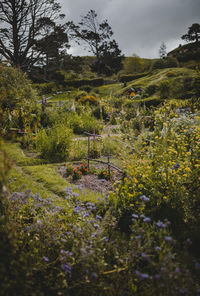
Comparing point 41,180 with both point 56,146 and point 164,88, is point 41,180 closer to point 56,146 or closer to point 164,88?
point 56,146

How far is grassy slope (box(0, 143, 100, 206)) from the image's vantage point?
353cm

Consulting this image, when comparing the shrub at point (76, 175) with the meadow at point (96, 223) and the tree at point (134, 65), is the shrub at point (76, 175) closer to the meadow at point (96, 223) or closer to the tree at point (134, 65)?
the meadow at point (96, 223)

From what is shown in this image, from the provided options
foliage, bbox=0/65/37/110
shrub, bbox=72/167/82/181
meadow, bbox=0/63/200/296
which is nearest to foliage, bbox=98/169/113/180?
meadow, bbox=0/63/200/296

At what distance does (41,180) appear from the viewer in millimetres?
4285

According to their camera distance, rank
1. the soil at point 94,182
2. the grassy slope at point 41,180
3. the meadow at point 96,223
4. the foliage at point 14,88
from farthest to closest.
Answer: the foliage at point 14,88, the soil at point 94,182, the grassy slope at point 41,180, the meadow at point 96,223

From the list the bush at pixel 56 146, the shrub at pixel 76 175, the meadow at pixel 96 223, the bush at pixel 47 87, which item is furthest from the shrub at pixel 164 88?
the bush at pixel 47 87

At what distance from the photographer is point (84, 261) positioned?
5.37 ft

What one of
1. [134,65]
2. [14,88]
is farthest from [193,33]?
[14,88]

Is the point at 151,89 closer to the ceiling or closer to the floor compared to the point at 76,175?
closer to the ceiling

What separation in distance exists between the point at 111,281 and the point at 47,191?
2.27m

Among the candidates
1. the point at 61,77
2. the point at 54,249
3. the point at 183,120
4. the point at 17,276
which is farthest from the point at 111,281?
the point at 61,77

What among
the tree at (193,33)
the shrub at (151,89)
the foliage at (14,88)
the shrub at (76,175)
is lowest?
the shrub at (76,175)

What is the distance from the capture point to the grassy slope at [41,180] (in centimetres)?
353

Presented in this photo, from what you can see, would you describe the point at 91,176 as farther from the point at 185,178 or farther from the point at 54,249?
the point at 54,249
